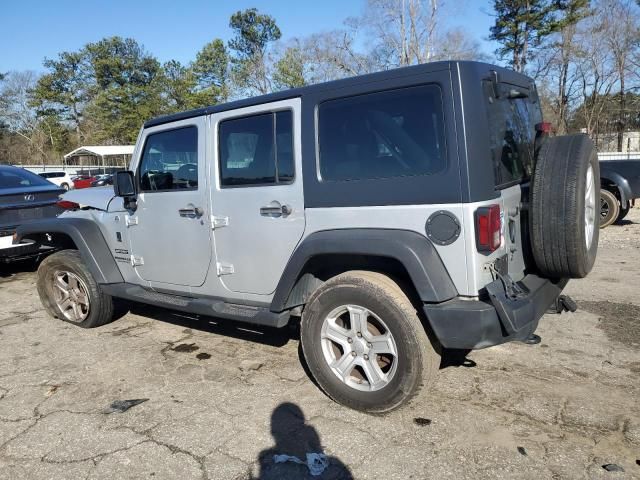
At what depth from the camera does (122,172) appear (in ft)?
13.8

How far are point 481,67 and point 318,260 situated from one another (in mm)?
1507

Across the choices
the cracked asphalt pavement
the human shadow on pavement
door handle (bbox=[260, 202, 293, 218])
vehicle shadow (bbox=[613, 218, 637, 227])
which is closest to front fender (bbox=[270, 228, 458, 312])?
door handle (bbox=[260, 202, 293, 218])

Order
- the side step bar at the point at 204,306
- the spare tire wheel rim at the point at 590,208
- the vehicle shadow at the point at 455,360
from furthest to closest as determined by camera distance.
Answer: the vehicle shadow at the point at 455,360
the side step bar at the point at 204,306
the spare tire wheel rim at the point at 590,208

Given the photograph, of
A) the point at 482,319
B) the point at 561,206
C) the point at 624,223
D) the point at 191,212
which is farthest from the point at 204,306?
the point at 624,223

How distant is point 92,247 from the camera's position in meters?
4.62

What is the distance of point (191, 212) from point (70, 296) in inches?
81.2

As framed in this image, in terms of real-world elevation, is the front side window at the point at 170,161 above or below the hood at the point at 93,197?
above

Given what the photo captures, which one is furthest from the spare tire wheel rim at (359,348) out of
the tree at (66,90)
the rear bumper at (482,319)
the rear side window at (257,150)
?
the tree at (66,90)

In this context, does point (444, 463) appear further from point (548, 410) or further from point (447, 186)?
point (447, 186)

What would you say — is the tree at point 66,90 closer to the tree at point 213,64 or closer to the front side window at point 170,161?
the tree at point 213,64

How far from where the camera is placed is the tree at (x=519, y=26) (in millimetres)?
35594

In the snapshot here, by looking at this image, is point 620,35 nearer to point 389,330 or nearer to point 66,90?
point 389,330

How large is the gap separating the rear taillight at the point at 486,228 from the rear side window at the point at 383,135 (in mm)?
332

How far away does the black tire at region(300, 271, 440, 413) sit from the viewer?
288 centimetres
